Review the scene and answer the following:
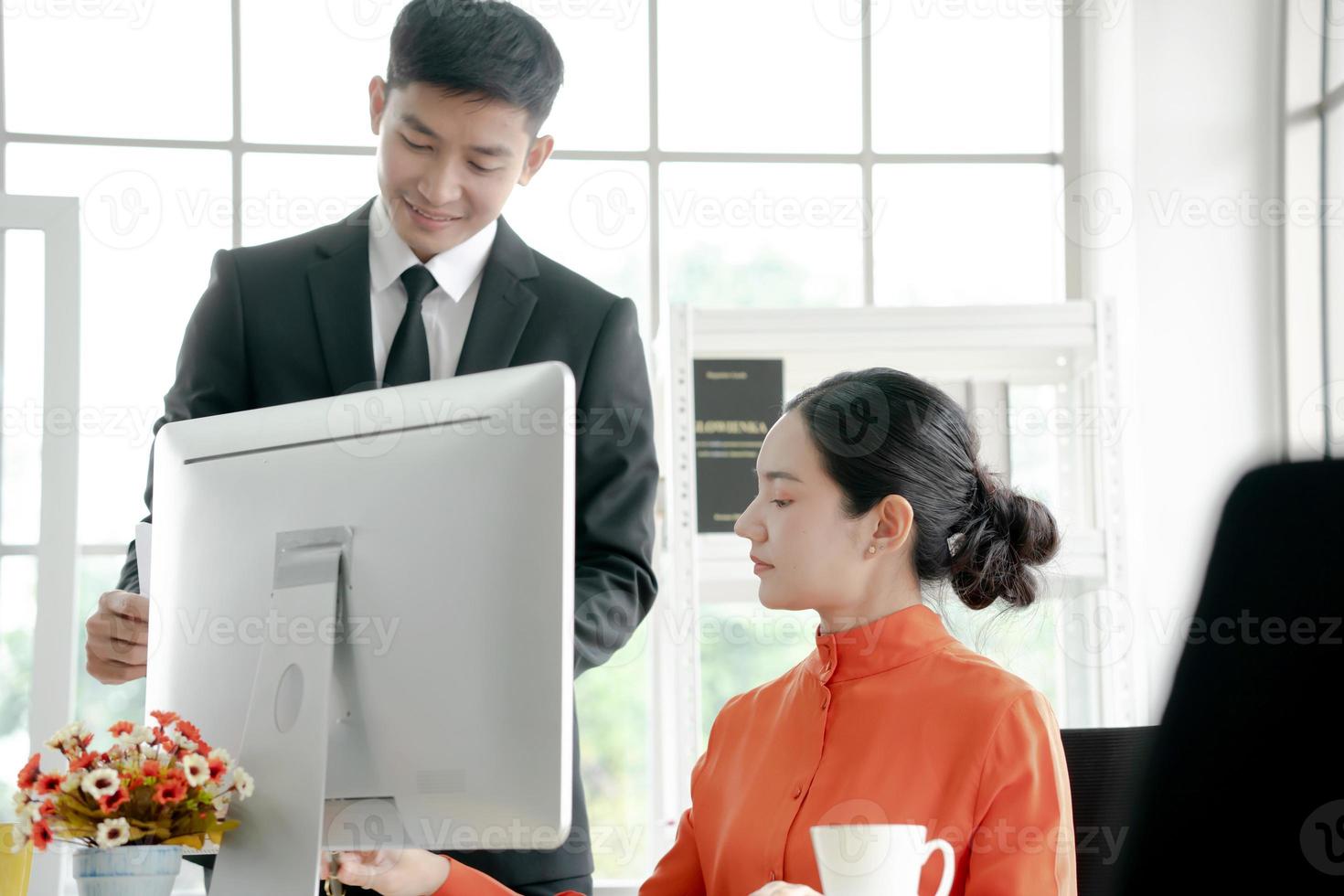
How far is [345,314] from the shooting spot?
1.56m

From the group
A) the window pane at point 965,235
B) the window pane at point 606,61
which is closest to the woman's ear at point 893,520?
the window pane at point 965,235

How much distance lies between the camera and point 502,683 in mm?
952

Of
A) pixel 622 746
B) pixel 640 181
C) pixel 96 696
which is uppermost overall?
pixel 640 181

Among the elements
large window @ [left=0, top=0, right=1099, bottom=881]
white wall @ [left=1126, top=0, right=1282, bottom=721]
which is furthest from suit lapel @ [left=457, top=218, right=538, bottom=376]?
white wall @ [left=1126, top=0, right=1282, bottom=721]

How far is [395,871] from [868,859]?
399 millimetres

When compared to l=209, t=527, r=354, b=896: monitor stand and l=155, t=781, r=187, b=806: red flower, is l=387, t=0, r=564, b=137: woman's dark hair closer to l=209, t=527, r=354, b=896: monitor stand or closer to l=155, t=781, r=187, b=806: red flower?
l=209, t=527, r=354, b=896: monitor stand

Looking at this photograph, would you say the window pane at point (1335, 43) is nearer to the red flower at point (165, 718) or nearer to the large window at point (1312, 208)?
the large window at point (1312, 208)

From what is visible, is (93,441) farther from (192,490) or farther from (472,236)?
(192,490)

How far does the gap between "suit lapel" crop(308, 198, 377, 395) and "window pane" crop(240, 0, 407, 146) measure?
185cm

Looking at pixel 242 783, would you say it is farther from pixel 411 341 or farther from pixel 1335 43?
pixel 1335 43

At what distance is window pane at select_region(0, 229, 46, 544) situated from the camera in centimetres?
308

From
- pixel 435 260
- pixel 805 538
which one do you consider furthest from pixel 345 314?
pixel 805 538

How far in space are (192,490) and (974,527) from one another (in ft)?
3.08

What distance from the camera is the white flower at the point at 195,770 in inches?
39.8
